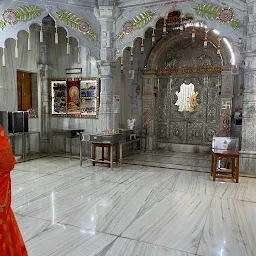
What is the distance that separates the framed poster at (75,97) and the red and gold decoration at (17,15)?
2287 mm

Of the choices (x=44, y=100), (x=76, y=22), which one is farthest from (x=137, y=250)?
(x=44, y=100)

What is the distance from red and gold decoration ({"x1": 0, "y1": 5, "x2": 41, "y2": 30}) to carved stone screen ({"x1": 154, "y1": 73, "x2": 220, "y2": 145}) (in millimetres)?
4663

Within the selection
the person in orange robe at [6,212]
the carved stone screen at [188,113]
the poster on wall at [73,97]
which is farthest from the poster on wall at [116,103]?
the person in orange robe at [6,212]

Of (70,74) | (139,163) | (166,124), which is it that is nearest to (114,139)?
(139,163)

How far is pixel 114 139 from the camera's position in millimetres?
5941

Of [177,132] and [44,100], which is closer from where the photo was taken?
[44,100]

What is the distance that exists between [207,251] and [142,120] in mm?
6410

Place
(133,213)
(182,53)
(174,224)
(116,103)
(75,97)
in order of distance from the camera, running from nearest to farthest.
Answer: (174,224) → (133,213) → (116,103) → (75,97) → (182,53)

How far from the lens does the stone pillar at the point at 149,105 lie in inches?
341

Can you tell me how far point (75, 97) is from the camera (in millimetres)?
7727

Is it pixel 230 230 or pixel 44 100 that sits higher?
pixel 44 100

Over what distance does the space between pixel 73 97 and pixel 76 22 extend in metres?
2.37

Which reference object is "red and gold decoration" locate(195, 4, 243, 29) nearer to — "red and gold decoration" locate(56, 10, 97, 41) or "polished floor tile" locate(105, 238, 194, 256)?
"red and gold decoration" locate(56, 10, 97, 41)

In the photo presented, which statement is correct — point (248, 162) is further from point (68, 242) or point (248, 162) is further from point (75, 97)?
point (75, 97)
